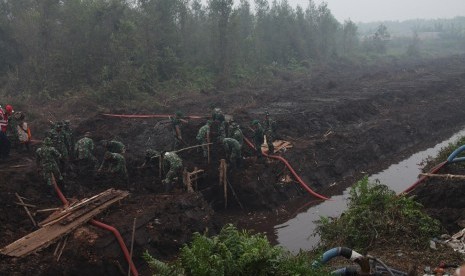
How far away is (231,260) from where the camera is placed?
17.4ft

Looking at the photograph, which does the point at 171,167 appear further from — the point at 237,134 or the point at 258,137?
the point at 258,137

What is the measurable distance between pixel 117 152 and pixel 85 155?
0.94 metres

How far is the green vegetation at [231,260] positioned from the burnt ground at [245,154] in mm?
4650

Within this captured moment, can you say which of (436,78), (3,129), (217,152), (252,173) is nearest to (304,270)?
(252,173)

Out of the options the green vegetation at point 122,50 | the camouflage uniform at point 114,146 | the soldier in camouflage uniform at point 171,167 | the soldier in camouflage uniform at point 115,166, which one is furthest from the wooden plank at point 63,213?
the green vegetation at point 122,50

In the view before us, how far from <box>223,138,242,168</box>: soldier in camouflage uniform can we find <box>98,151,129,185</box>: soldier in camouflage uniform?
3277 mm

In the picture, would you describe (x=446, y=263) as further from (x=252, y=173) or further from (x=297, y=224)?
(x=252, y=173)

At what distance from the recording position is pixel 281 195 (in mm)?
14391

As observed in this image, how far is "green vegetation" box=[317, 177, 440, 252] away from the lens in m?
8.77

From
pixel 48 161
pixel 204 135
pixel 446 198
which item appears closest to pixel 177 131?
pixel 204 135

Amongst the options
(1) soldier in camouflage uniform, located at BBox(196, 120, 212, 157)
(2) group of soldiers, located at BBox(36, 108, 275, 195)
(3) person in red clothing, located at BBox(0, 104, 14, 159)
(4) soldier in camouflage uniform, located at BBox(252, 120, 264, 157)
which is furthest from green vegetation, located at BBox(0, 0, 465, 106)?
(4) soldier in camouflage uniform, located at BBox(252, 120, 264, 157)

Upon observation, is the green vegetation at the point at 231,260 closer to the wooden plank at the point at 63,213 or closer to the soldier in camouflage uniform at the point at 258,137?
the wooden plank at the point at 63,213

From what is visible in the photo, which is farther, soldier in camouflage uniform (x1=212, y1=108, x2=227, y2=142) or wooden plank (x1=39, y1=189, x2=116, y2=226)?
soldier in camouflage uniform (x1=212, y1=108, x2=227, y2=142)

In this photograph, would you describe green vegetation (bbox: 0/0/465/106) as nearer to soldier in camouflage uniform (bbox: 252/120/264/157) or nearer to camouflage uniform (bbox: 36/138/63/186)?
soldier in camouflage uniform (bbox: 252/120/264/157)
